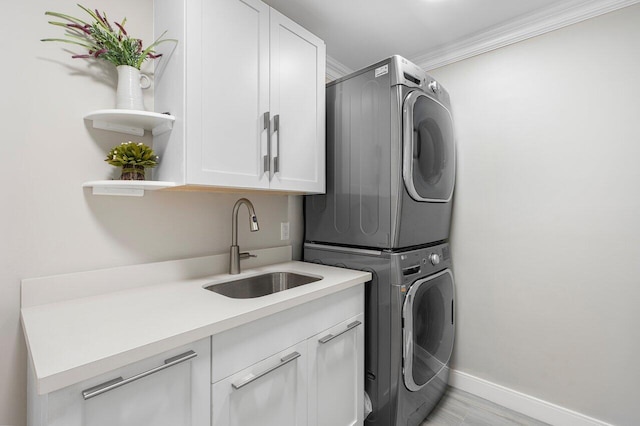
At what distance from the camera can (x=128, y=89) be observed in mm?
1205

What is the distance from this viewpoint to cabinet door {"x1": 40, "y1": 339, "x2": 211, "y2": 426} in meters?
0.66

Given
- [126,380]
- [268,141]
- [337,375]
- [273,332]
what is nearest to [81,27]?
[268,141]

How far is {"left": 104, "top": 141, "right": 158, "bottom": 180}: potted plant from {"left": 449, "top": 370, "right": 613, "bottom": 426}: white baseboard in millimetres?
2404

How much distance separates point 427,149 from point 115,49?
5.28ft

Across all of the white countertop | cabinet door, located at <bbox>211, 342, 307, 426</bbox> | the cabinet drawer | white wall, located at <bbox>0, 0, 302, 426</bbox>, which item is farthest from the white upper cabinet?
cabinet door, located at <bbox>211, 342, 307, 426</bbox>

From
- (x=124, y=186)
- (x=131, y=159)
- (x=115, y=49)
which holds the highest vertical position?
(x=115, y=49)

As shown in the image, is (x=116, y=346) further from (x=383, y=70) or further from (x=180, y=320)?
(x=383, y=70)

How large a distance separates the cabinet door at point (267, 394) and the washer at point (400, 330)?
1.74ft

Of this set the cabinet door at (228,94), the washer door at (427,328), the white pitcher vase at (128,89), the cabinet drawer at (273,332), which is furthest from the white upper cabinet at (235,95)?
the washer door at (427,328)

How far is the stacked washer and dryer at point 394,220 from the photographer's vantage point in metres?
1.53

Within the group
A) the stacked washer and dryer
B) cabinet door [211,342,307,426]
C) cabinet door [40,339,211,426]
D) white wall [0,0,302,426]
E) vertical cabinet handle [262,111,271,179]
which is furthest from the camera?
the stacked washer and dryer

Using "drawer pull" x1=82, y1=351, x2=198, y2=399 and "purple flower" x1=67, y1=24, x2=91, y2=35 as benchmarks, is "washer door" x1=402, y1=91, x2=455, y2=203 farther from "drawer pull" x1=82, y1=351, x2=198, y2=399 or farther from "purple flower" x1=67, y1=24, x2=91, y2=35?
"purple flower" x1=67, y1=24, x2=91, y2=35

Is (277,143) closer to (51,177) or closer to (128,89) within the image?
(128,89)

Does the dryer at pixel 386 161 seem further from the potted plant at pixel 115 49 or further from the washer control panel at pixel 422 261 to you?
the potted plant at pixel 115 49
